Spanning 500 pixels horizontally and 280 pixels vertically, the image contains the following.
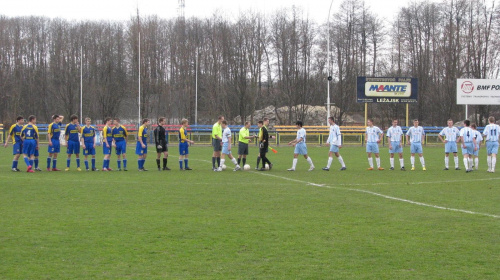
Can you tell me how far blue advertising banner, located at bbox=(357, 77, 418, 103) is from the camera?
1642 inches

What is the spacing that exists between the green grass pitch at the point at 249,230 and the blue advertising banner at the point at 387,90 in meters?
27.6

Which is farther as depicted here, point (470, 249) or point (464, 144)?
point (464, 144)

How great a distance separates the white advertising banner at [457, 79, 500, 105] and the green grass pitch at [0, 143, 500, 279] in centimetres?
3110

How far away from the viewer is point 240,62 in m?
58.2

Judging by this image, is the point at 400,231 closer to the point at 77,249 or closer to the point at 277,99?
the point at 77,249

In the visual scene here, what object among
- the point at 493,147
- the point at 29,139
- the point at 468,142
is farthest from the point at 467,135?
the point at 29,139

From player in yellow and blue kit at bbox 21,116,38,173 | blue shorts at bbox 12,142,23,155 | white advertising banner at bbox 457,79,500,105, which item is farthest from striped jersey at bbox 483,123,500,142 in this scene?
white advertising banner at bbox 457,79,500,105

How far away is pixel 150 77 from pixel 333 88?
20958 millimetres

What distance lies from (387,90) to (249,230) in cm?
3594

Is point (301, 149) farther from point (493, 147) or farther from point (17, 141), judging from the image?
point (17, 141)

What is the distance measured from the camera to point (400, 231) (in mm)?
8164

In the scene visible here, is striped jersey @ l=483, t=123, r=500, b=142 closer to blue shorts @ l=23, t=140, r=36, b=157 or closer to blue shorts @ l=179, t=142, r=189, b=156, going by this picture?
blue shorts @ l=179, t=142, r=189, b=156

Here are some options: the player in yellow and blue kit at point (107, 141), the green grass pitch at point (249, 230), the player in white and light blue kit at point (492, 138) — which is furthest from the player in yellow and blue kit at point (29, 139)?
the player in white and light blue kit at point (492, 138)

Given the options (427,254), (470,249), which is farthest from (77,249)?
(470,249)
